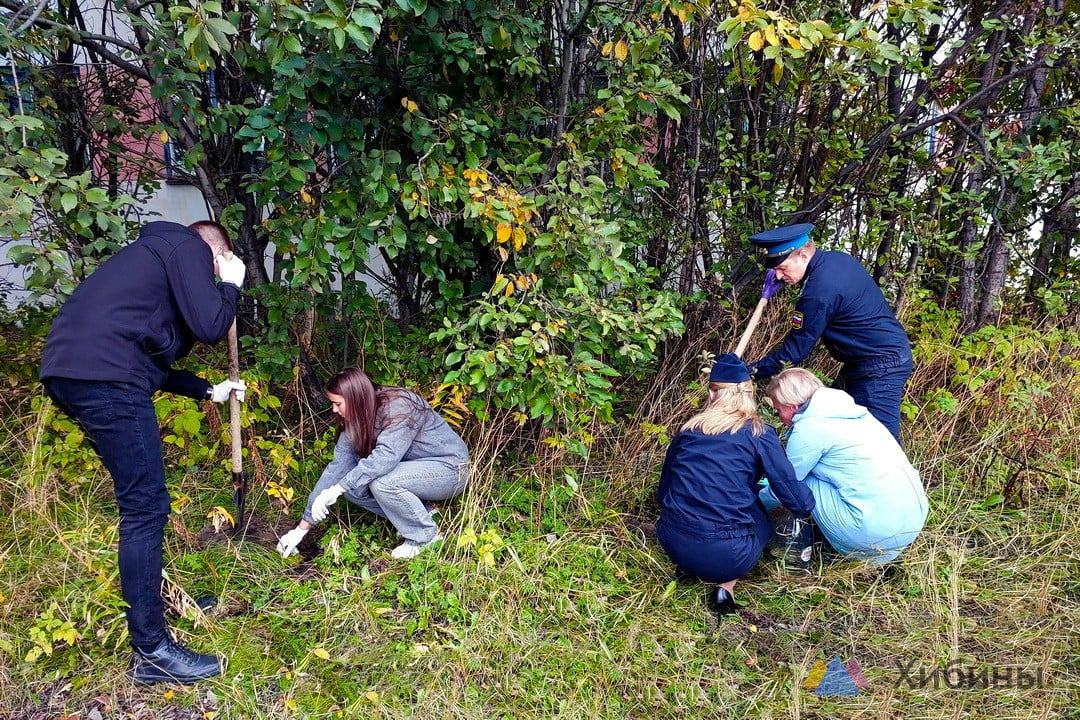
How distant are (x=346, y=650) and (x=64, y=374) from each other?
1.46 m

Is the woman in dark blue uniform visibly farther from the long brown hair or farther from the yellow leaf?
the long brown hair

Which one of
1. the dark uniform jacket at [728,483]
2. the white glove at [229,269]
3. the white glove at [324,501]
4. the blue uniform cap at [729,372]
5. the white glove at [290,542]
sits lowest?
the white glove at [290,542]

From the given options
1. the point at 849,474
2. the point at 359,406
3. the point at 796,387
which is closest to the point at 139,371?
the point at 359,406

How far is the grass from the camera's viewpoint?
271 centimetres

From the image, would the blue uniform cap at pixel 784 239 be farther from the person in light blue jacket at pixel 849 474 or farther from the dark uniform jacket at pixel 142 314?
the dark uniform jacket at pixel 142 314

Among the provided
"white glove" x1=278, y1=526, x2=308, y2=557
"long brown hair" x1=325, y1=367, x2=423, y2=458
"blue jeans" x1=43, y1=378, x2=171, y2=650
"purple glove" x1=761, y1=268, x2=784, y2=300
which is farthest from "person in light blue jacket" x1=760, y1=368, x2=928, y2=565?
"blue jeans" x1=43, y1=378, x2=171, y2=650

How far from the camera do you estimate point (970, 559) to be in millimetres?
3510

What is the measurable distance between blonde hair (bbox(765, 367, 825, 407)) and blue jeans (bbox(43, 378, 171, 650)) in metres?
2.59

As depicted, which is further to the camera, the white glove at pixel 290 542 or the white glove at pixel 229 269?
the white glove at pixel 290 542

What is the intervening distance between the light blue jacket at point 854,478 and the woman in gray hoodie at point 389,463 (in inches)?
64.1

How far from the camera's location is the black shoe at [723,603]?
3172mm

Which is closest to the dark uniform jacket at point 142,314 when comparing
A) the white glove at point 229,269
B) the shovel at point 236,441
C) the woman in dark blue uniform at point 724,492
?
the white glove at point 229,269

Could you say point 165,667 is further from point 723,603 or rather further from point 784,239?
point 784,239

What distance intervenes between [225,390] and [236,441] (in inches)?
10.2
